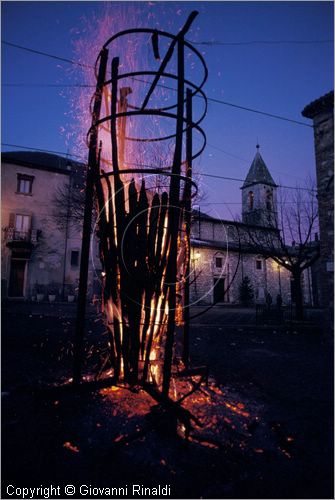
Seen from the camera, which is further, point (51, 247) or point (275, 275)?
point (275, 275)

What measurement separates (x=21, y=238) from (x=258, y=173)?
109 ft

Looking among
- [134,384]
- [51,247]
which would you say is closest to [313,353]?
[134,384]

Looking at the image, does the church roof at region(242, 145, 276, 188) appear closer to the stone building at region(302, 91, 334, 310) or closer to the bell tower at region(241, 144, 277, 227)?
the bell tower at region(241, 144, 277, 227)

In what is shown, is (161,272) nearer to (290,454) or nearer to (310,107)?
(290,454)

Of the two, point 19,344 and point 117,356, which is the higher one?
point 117,356

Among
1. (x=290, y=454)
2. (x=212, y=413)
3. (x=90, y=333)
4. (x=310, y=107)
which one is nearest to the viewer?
(x=290, y=454)

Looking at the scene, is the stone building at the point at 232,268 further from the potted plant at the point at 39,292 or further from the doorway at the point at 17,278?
the doorway at the point at 17,278

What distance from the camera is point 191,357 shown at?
6512 millimetres

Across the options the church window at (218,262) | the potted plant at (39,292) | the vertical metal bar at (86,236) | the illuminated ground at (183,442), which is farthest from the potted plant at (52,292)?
the vertical metal bar at (86,236)

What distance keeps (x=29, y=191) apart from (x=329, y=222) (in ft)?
83.1

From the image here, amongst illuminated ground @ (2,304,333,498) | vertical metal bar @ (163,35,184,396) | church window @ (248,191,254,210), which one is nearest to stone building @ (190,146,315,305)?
church window @ (248,191,254,210)

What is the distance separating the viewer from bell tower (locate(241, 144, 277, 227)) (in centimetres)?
4091

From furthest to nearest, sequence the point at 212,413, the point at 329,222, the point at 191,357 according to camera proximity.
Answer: the point at 329,222
the point at 191,357
the point at 212,413

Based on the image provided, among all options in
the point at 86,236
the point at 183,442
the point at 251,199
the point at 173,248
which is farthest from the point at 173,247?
the point at 251,199
